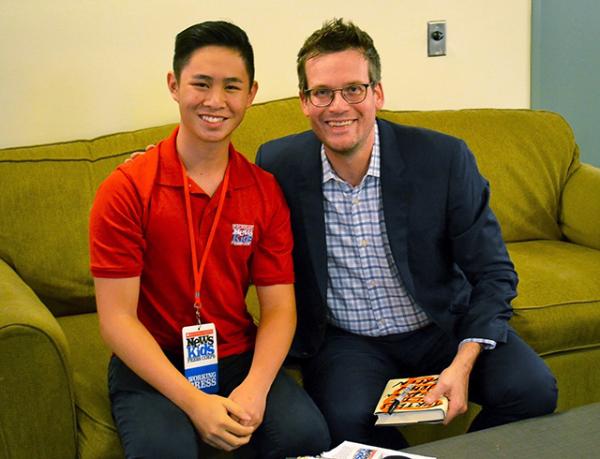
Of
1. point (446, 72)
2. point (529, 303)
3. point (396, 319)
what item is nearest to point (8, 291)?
point (396, 319)

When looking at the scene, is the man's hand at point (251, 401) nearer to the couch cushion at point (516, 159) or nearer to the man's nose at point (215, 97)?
the man's nose at point (215, 97)

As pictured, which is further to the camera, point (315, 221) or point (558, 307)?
point (558, 307)

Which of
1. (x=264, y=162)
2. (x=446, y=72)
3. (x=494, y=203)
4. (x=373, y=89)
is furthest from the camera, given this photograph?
(x=446, y=72)

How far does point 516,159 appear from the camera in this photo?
270 centimetres

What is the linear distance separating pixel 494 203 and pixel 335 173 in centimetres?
96

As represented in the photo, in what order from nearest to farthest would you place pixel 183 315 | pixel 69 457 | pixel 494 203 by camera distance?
pixel 69 457 → pixel 183 315 → pixel 494 203

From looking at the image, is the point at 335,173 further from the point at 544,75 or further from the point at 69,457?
the point at 544,75

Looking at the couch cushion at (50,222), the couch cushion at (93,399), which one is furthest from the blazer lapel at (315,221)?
the couch cushion at (50,222)

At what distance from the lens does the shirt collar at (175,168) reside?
169 cm

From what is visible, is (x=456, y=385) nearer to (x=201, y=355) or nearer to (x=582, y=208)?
(x=201, y=355)

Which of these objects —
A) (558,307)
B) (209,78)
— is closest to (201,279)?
(209,78)

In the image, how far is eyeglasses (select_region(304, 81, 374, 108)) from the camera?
1.79 metres

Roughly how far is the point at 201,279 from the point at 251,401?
280mm

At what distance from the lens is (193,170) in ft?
5.65
